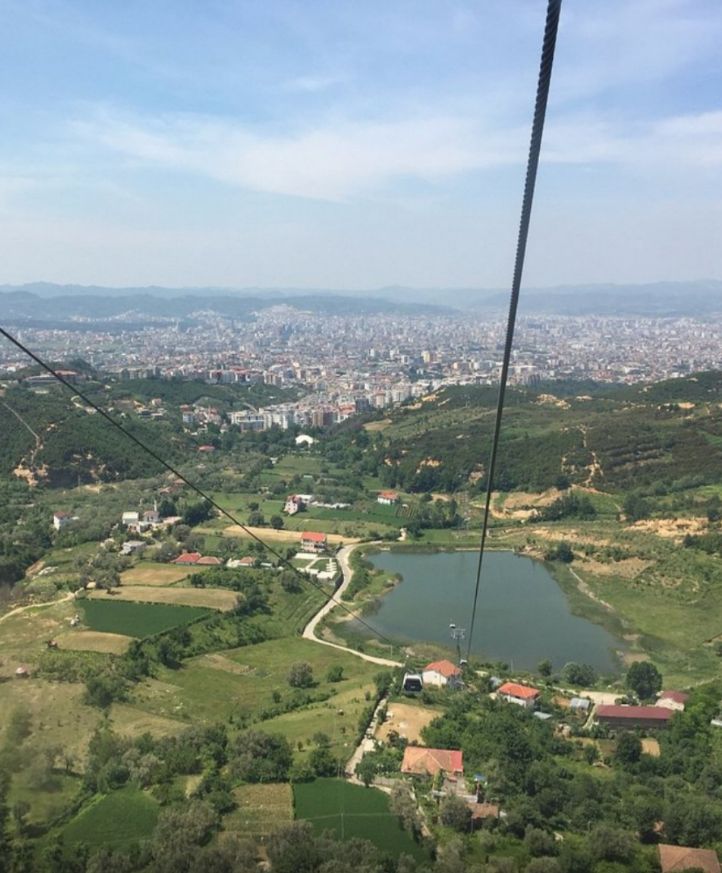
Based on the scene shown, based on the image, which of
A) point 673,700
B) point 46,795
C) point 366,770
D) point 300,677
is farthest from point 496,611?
point 46,795

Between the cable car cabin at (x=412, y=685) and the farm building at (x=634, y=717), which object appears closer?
the farm building at (x=634, y=717)

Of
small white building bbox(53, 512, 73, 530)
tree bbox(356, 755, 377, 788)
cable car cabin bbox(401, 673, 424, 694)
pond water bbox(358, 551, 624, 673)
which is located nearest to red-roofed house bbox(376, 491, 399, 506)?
pond water bbox(358, 551, 624, 673)

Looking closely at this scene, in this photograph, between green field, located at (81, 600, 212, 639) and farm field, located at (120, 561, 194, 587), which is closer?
green field, located at (81, 600, 212, 639)

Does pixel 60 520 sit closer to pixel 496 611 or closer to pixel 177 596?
pixel 177 596

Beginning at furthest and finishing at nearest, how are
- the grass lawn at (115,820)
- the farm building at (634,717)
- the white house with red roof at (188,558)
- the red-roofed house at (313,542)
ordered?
the red-roofed house at (313,542), the white house with red roof at (188,558), the farm building at (634,717), the grass lawn at (115,820)

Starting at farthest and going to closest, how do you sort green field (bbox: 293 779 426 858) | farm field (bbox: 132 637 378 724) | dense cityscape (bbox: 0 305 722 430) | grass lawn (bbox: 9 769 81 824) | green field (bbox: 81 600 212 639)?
1. dense cityscape (bbox: 0 305 722 430)
2. green field (bbox: 81 600 212 639)
3. farm field (bbox: 132 637 378 724)
4. green field (bbox: 293 779 426 858)
5. grass lawn (bbox: 9 769 81 824)

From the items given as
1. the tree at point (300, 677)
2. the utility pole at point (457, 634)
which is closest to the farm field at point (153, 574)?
the tree at point (300, 677)

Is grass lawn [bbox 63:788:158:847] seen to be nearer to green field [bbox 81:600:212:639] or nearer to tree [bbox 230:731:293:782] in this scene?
tree [bbox 230:731:293:782]

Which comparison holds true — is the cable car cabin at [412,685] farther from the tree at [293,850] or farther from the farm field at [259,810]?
the tree at [293,850]
